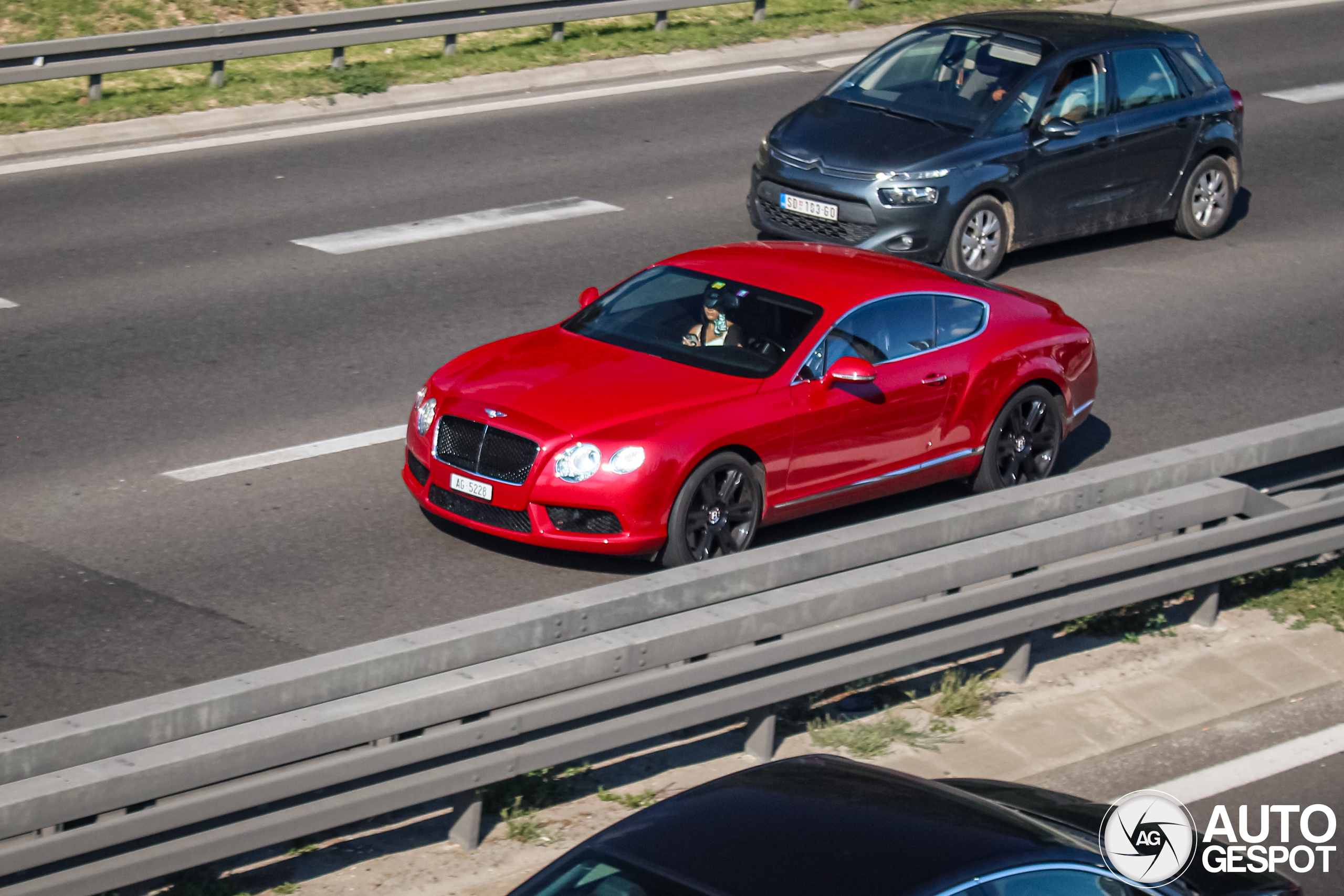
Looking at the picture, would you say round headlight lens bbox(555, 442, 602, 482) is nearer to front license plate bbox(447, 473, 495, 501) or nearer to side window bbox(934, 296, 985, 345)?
front license plate bbox(447, 473, 495, 501)

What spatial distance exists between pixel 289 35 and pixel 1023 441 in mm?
11162

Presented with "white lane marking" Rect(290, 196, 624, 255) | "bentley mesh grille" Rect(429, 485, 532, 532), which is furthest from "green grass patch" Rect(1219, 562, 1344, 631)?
"white lane marking" Rect(290, 196, 624, 255)

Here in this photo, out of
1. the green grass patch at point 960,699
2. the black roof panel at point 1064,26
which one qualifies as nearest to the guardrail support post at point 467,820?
the green grass patch at point 960,699

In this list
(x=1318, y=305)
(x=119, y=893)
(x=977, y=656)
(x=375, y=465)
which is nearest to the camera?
(x=119, y=893)

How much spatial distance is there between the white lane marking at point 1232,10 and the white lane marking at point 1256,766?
18.6 metres

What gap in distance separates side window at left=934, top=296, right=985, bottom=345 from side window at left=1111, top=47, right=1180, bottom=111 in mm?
5546

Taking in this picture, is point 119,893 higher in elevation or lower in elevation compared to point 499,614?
lower

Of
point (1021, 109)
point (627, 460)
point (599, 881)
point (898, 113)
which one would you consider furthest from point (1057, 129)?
point (599, 881)

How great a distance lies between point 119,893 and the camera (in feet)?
18.4

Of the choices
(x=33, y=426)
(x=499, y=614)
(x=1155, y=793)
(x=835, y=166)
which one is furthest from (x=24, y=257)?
(x=1155, y=793)

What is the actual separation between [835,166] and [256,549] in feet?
21.3

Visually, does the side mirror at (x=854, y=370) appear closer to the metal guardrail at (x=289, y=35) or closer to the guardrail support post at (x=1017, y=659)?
the guardrail support post at (x=1017, y=659)

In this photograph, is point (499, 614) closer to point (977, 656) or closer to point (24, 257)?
point (977, 656)

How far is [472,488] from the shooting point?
8570mm
